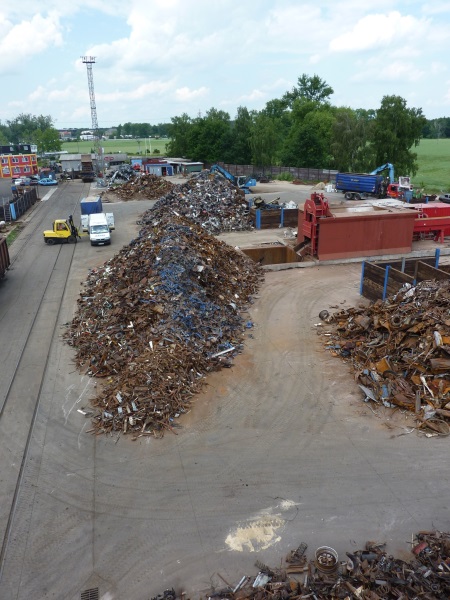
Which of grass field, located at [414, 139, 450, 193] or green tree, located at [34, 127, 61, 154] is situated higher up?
green tree, located at [34, 127, 61, 154]

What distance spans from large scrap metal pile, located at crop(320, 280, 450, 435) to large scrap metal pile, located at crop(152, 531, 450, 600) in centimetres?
391

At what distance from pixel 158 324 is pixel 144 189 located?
38767mm

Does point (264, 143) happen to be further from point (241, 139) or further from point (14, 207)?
point (14, 207)

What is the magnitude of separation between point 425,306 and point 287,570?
8864 mm

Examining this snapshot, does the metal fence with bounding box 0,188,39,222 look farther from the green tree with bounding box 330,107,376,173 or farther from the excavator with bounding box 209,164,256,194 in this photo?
the green tree with bounding box 330,107,376,173

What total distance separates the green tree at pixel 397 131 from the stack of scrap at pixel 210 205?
2276cm

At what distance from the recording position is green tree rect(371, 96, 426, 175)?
154 feet

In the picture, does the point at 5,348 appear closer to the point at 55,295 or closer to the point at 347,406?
the point at 55,295

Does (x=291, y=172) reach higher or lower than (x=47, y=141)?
lower

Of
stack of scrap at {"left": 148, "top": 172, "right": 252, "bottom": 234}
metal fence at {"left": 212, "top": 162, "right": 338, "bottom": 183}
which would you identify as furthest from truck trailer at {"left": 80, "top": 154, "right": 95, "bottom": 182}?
stack of scrap at {"left": 148, "top": 172, "right": 252, "bottom": 234}

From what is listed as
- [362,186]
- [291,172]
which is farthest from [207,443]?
[291,172]

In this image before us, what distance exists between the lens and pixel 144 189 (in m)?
49.8

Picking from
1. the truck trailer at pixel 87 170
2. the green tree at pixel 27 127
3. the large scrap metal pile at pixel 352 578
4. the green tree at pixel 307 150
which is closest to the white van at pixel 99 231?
the large scrap metal pile at pixel 352 578

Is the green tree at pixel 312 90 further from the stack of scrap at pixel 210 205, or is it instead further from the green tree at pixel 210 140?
the stack of scrap at pixel 210 205
